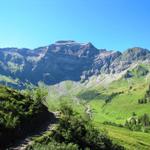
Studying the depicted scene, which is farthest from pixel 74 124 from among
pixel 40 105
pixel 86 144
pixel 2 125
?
pixel 2 125

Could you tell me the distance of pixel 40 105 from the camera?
81.8 meters

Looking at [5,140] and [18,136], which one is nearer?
[5,140]

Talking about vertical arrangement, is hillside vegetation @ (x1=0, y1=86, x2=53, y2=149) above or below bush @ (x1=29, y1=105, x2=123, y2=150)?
above

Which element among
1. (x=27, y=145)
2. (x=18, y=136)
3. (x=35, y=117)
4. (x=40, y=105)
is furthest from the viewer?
(x=40, y=105)

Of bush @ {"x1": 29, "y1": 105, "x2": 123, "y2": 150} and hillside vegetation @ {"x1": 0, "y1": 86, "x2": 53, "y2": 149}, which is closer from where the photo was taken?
hillside vegetation @ {"x1": 0, "y1": 86, "x2": 53, "y2": 149}

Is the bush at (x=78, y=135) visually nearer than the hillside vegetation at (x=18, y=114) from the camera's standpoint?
No

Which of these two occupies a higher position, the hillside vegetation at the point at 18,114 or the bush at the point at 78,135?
the hillside vegetation at the point at 18,114

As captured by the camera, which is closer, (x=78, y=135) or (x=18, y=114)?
(x=18, y=114)

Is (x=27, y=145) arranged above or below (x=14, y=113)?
below

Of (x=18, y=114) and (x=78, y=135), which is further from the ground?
(x=18, y=114)

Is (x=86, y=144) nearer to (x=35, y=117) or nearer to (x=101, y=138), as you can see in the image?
(x=101, y=138)

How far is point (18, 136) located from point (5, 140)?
189 inches

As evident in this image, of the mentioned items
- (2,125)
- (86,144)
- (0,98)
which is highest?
(0,98)

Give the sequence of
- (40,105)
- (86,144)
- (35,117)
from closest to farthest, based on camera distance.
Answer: (86,144) → (35,117) → (40,105)
